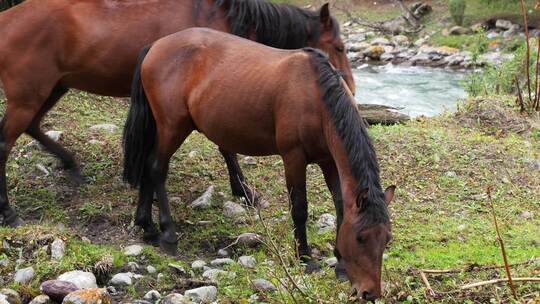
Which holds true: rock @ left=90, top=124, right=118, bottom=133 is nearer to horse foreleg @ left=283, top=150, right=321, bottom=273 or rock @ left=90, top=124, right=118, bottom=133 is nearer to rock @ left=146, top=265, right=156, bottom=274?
rock @ left=146, top=265, right=156, bottom=274

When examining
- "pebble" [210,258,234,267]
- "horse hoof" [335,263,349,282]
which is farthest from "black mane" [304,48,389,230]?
"pebble" [210,258,234,267]

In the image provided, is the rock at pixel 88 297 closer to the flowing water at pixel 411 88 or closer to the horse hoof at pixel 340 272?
the horse hoof at pixel 340 272

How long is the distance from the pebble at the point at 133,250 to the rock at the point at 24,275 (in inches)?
28.1

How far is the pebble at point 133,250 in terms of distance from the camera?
4.76m

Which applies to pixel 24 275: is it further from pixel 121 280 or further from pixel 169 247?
pixel 169 247

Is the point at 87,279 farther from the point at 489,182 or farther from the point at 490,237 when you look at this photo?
the point at 489,182

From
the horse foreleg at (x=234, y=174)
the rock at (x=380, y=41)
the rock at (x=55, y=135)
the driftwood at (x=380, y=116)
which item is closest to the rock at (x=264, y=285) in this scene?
the horse foreleg at (x=234, y=174)

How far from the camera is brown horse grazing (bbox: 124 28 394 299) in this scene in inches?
148

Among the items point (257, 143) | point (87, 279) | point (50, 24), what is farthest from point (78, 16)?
point (87, 279)

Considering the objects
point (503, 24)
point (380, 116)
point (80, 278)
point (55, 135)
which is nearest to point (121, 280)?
point (80, 278)

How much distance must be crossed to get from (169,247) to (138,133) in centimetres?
90

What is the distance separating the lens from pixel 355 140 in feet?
13.3

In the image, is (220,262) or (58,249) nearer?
(58,249)

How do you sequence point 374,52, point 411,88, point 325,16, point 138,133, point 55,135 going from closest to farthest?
point 138,133
point 325,16
point 55,135
point 411,88
point 374,52
